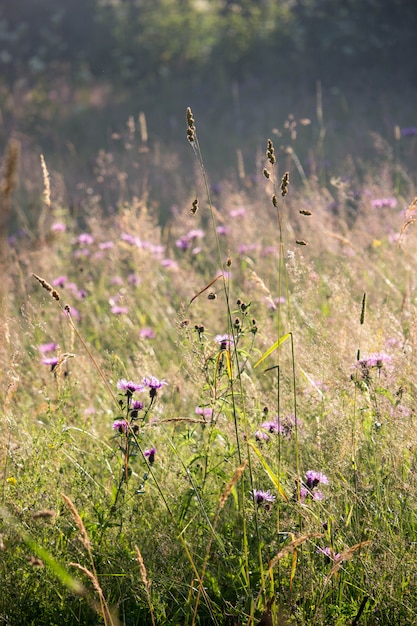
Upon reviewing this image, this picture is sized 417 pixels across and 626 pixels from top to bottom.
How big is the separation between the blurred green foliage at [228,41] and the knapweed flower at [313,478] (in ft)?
30.7

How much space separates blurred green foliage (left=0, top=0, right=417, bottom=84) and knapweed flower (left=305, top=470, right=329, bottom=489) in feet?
30.7

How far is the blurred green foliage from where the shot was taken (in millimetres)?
11047

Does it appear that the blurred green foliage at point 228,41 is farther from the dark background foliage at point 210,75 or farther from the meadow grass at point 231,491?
the meadow grass at point 231,491

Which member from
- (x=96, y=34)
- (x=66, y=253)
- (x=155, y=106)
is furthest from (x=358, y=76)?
(x=66, y=253)

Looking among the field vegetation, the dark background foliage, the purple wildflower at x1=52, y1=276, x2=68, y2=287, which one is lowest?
the dark background foliage

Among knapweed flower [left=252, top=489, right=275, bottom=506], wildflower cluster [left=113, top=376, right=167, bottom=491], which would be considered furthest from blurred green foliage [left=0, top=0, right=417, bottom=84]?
knapweed flower [left=252, top=489, right=275, bottom=506]

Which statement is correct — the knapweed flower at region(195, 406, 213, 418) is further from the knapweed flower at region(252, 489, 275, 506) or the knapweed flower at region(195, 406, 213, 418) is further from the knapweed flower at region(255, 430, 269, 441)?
the knapweed flower at region(252, 489, 275, 506)

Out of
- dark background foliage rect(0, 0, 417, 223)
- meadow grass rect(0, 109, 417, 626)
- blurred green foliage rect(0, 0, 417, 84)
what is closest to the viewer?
meadow grass rect(0, 109, 417, 626)

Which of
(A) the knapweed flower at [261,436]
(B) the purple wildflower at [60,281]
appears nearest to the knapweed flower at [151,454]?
(A) the knapweed flower at [261,436]

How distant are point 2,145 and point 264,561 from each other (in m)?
8.91

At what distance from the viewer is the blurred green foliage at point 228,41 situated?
1105 centimetres

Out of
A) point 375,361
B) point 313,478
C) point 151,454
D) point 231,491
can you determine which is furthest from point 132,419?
point 375,361

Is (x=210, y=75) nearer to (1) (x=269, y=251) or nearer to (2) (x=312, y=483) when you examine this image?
(1) (x=269, y=251)

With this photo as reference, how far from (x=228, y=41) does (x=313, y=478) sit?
1070 cm
